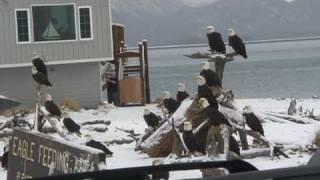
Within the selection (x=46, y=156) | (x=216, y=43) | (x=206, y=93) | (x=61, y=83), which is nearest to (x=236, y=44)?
(x=216, y=43)

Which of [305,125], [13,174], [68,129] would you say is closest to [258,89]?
[305,125]

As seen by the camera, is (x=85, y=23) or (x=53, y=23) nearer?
(x=53, y=23)

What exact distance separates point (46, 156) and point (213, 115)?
4801 mm

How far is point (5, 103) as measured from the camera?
7.71 meters

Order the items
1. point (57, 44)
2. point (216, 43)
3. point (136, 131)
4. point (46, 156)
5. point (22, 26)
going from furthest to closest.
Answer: point (57, 44) → point (22, 26) → point (136, 131) → point (216, 43) → point (46, 156)

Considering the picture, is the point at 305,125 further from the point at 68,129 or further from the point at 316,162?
the point at 316,162

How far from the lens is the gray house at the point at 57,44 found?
2628 cm

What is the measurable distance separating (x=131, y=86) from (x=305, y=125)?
11.6 m

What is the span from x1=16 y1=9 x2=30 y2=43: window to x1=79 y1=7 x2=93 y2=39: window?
201 centimetres

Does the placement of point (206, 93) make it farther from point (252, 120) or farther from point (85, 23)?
point (85, 23)

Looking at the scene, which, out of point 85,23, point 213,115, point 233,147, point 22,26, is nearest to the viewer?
point 213,115

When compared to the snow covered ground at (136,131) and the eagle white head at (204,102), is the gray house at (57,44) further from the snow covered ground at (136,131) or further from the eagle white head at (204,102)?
the eagle white head at (204,102)

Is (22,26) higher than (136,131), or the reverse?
(22,26)

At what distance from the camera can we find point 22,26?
2645cm
